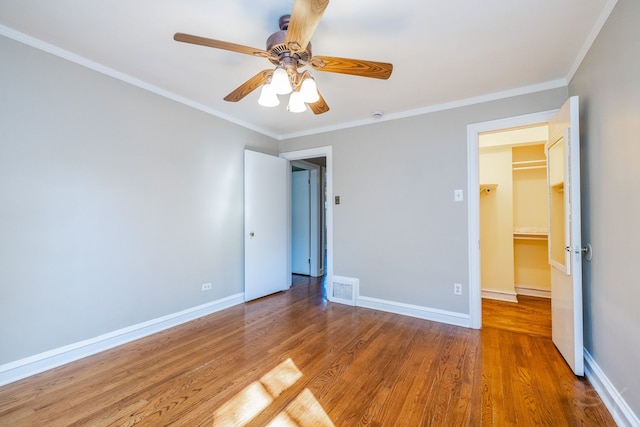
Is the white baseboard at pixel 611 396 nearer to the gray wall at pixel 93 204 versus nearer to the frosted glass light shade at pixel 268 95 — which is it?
the frosted glass light shade at pixel 268 95

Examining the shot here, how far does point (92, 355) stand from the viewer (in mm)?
2303

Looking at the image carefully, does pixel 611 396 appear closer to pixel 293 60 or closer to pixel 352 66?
pixel 352 66

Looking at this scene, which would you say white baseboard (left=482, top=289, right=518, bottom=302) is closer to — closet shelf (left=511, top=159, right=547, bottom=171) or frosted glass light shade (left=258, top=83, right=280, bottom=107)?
closet shelf (left=511, top=159, right=547, bottom=171)

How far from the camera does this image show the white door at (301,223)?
5.33 metres

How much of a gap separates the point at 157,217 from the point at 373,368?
2.44 metres

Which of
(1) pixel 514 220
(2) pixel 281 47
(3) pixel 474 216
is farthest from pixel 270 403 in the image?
(1) pixel 514 220

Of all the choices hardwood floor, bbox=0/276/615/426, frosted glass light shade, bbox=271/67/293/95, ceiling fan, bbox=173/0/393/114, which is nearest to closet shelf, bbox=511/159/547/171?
hardwood floor, bbox=0/276/615/426

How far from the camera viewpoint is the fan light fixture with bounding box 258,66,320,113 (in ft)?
5.34

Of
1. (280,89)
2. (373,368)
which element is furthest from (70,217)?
(373,368)

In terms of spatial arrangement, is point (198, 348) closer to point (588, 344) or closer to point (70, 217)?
point (70, 217)

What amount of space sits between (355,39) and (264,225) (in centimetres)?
266

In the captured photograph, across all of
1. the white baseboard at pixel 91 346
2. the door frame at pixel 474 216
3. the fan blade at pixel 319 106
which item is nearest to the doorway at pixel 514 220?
the door frame at pixel 474 216

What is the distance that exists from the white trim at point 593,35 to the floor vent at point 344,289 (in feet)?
9.68

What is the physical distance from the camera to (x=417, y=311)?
10.5 ft
